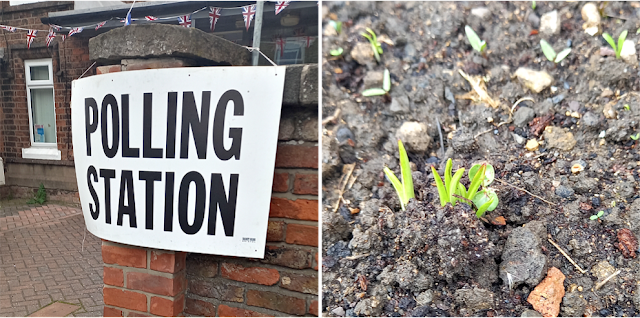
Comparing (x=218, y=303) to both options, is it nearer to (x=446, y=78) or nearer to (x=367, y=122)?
(x=367, y=122)

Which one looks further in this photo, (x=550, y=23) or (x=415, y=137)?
(x=550, y=23)

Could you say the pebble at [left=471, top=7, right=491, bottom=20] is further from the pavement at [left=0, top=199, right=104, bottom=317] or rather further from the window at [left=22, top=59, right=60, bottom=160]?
the window at [left=22, top=59, right=60, bottom=160]

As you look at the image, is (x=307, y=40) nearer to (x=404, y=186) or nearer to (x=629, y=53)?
(x=404, y=186)

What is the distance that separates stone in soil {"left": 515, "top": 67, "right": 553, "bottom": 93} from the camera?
1847 millimetres

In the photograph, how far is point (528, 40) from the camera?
6.77 feet

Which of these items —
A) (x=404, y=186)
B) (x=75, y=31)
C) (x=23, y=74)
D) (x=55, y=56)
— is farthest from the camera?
(x=23, y=74)

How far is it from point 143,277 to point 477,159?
150 centimetres

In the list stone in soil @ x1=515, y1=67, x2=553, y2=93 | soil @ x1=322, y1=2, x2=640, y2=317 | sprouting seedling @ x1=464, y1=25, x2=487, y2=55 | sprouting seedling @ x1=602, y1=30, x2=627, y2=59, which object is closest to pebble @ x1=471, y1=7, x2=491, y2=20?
soil @ x1=322, y1=2, x2=640, y2=317

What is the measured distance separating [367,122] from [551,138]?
0.85 meters

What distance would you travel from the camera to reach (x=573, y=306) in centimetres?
121

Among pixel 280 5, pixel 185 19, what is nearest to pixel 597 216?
pixel 280 5

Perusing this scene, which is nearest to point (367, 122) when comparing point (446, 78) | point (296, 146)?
point (446, 78)

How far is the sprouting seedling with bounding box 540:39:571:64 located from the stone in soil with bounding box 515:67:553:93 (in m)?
0.10

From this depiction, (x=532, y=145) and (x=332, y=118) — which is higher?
(x=332, y=118)
